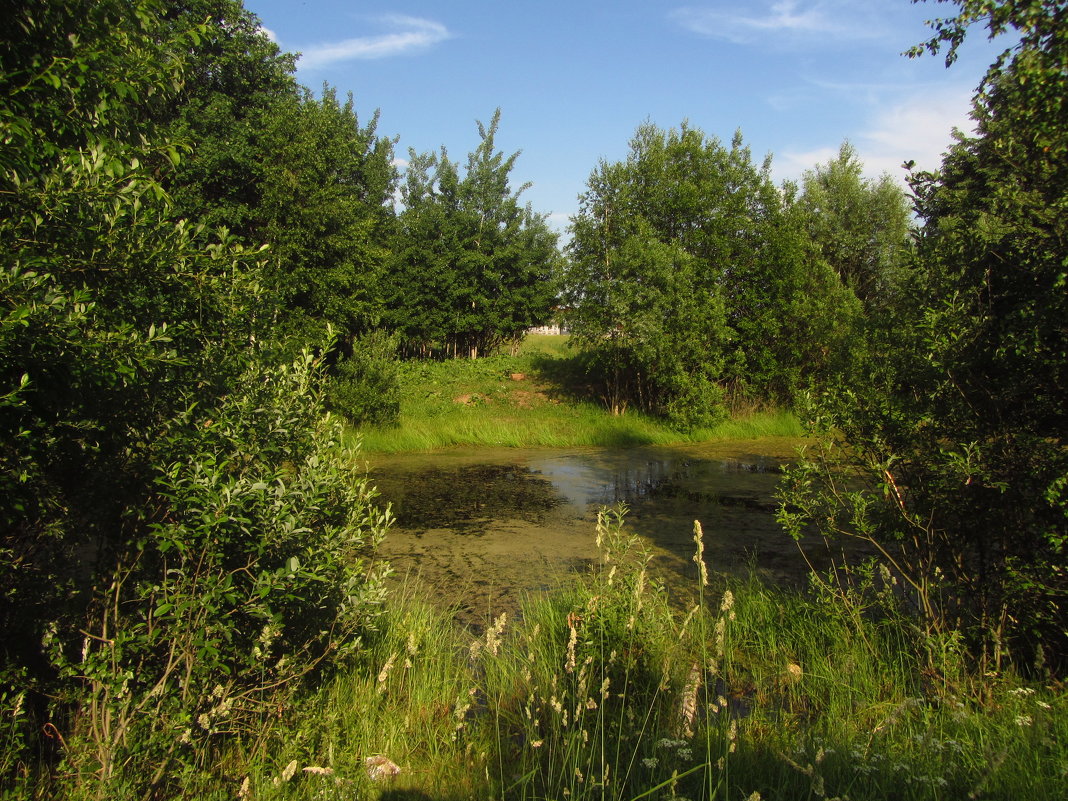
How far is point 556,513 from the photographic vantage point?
11117mm

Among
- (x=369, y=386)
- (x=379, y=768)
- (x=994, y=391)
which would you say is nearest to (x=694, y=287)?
(x=369, y=386)

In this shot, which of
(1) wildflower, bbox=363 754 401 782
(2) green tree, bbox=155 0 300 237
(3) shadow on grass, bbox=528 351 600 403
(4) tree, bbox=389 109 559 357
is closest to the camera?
(1) wildflower, bbox=363 754 401 782

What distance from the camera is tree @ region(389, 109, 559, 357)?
30172 mm

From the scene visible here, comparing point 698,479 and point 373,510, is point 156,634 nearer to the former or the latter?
point 373,510

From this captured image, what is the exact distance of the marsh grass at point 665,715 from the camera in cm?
295

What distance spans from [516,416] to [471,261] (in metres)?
10.4

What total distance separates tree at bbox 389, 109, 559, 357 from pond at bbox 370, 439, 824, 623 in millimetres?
13867

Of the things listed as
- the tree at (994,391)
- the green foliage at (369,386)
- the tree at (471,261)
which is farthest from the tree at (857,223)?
the tree at (994,391)

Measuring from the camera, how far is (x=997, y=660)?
3.99 metres

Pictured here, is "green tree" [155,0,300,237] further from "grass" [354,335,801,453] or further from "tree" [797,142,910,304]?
"tree" [797,142,910,304]

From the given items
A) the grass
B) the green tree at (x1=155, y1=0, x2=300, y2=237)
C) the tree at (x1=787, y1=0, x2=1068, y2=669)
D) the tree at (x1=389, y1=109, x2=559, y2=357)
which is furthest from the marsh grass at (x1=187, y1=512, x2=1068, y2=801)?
the tree at (x1=389, y1=109, x2=559, y2=357)

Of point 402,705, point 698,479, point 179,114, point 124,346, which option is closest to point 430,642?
point 402,705

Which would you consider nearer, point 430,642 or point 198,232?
point 198,232

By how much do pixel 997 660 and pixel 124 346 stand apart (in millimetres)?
4839
